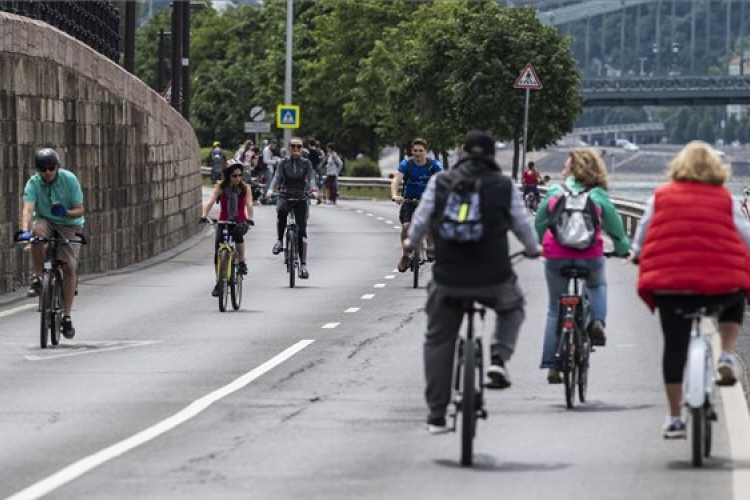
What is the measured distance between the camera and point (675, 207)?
10.5m

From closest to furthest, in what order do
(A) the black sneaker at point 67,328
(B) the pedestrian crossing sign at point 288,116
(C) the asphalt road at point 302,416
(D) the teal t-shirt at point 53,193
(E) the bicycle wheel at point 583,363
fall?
(C) the asphalt road at point 302,416 < (E) the bicycle wheel at point 583,363 < (D) the teal t-shirt at point 53,193 < (A) the black sneaker at point 67,328 < (B) the pedestrian crossing sign at point 288,116

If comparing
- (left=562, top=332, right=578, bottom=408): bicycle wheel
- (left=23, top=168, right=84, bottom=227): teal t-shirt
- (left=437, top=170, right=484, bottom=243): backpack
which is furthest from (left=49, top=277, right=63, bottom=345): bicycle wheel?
(left=437, top=170, right=484, bottom=243): backpack

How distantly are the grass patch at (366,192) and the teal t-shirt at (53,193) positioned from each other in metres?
53.2

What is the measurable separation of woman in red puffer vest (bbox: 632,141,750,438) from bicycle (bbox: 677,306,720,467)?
0.08 meters

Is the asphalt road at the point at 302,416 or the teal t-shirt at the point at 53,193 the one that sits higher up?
the teal t-shirt at the point at 53,193

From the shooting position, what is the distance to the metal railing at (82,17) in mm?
25938

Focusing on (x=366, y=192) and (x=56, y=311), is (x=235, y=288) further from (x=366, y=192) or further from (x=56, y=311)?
(x=366, y=192)

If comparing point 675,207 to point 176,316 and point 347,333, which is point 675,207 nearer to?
point 347,333

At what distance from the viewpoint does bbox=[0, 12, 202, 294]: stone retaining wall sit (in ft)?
78.4

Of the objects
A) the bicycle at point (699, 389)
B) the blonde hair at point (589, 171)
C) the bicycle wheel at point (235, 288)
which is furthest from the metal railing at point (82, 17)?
the bicycle at point (699, 389)

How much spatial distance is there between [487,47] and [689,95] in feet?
272

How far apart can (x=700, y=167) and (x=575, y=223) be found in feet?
8.57

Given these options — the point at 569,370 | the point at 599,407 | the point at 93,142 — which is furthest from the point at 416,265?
the point at 569,370

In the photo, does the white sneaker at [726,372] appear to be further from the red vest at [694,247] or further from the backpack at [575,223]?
the backpack at [575,223]
